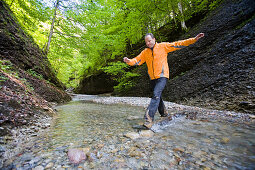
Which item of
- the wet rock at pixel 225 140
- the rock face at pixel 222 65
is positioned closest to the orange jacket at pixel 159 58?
the wet rock at pixel 225 140

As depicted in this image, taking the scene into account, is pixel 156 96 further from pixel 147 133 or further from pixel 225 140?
pixel 225 140

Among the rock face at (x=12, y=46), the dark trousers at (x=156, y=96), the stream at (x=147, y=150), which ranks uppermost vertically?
the rock face at (x=12, y=46)

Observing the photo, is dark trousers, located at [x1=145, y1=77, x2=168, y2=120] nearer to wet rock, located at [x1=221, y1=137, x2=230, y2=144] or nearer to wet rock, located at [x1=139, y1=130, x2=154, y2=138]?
wet rock, located at [x1=139, y1=130, x2=154, y2=138]

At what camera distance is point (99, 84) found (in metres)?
19.2

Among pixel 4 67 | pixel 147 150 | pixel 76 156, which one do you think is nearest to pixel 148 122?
pixel 147 150

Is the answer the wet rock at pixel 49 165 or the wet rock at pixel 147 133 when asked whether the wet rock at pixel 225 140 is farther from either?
the wet rock at pixel 49 165

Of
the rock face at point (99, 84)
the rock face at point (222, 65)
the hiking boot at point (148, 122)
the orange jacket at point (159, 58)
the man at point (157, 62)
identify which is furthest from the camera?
the rock face at point (99, 84)

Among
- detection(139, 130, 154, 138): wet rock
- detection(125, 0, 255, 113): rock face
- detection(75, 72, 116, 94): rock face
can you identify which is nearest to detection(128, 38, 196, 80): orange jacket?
detection(139, 130, 154, 138): wet rock

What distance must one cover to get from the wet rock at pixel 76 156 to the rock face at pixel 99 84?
16.1 metres

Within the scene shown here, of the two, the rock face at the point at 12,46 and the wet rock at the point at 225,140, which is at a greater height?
the rock face at the point at 12,46

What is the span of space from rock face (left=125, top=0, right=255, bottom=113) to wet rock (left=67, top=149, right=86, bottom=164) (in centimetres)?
456

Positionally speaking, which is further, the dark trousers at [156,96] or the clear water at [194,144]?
the dark trousers at [156,96]

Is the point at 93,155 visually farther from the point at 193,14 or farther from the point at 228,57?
the point at 193,14

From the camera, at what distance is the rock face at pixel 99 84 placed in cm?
1819
